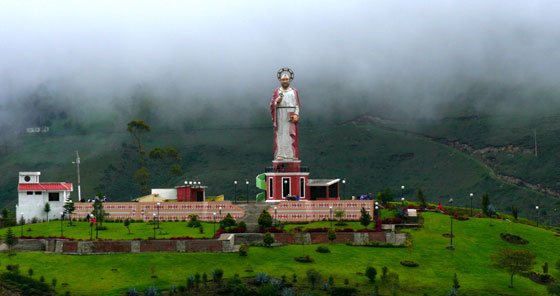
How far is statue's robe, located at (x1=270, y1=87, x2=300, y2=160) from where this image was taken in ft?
282

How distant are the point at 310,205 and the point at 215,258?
16.2 m

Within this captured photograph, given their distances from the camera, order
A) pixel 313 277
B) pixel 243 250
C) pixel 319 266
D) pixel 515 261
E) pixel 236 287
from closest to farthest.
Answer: pixel 236 287 < pixel 313 277 < pixel 515 261 < pixel 319 266 < pixel 243 250

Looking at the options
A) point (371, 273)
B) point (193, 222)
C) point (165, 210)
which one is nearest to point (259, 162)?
point (165, 210)

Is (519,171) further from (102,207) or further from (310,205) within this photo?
(102,207)

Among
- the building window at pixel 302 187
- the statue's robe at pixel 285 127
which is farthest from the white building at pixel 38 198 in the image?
the building window at pixel 302 187

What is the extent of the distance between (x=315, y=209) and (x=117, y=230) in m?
19.4

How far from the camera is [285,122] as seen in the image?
86.2 m

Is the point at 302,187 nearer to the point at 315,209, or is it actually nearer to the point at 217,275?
the point at 315,209

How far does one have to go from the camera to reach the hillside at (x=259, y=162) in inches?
5443

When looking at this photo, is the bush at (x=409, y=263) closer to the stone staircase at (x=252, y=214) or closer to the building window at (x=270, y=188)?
the stone staircase at (x=252, y=214)

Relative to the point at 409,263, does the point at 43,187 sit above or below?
above

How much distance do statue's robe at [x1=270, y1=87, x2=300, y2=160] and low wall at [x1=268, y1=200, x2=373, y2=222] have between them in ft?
36.8

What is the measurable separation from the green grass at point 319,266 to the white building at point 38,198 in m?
15.2

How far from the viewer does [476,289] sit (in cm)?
5756
